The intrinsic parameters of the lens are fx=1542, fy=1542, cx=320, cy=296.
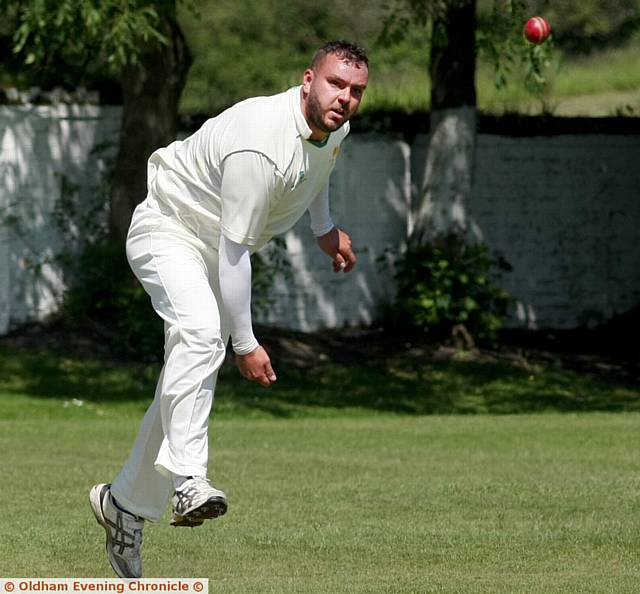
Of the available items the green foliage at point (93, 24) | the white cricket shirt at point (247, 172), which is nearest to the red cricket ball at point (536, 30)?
the green foliage at point (93, 24)

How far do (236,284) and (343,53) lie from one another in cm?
98

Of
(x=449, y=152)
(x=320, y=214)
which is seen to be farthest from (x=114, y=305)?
(x=320, y=214)

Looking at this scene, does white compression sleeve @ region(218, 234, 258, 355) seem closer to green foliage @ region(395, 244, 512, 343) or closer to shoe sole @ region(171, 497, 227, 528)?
shoe sole @ region(171, 497, 227, 528)

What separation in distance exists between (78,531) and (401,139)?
12.4 m

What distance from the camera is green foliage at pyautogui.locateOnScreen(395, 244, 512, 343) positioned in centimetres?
1764

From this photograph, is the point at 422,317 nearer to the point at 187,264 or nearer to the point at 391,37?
the point at 391,37

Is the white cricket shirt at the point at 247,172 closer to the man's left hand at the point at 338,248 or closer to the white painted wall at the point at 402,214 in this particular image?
the man's left hand at the point at 338,248

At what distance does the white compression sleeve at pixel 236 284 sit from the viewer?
19.3ft

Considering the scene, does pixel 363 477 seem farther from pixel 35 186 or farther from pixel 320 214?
pixel 35 186

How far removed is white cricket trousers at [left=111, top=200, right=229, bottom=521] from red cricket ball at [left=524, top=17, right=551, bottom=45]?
8.48m

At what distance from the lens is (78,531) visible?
7672 mm

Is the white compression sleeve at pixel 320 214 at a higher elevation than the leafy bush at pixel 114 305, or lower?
higher

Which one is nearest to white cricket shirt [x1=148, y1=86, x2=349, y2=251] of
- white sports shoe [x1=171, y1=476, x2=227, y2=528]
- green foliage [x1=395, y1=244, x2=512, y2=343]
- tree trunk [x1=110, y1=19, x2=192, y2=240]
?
white sports shoe [x1=171, y1=476, x2=227, y2=528]

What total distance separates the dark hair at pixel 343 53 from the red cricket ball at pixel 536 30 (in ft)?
27.5
